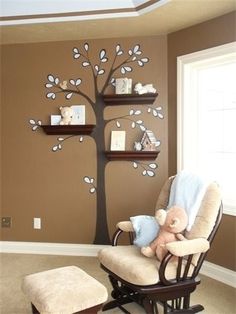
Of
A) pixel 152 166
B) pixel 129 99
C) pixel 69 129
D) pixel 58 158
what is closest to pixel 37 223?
pixel 58 158

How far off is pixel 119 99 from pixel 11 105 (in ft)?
4.12

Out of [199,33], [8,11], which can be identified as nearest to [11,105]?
[8,11]

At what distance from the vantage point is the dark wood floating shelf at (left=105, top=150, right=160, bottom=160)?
3426 mm

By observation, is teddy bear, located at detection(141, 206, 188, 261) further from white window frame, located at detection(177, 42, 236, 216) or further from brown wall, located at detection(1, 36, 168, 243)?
brown wall, located at detection(1, 36, 168, 243)

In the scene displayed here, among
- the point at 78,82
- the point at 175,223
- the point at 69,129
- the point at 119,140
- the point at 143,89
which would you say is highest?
the point at 78,82

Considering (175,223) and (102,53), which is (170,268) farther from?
(102,53)

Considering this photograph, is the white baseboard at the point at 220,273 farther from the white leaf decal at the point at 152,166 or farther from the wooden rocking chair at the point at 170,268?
the white leaf decal at the point at 152,166

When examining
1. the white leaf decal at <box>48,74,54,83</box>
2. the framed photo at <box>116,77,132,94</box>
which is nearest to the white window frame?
the framed photo at <box>116,77,132,94</box>

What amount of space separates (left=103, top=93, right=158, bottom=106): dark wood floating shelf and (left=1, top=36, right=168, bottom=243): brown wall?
0.19ft

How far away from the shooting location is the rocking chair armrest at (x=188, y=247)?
Result: 2.08 meters

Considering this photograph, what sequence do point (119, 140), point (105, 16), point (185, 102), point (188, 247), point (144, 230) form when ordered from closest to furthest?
point (188, 247) < point (144, 230) < point (105, 16) < point (185, 102) < point (119, 140)

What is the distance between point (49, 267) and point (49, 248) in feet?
1.44

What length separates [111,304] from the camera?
2500 mm

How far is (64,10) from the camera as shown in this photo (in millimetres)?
3035
